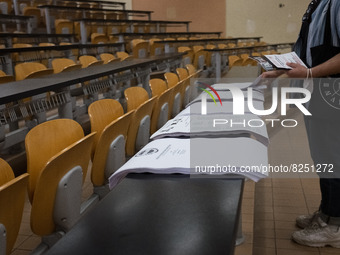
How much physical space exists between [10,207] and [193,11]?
12080 millimetres

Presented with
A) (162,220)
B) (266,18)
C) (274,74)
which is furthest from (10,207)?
(266,18)

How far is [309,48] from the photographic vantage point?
161 cm

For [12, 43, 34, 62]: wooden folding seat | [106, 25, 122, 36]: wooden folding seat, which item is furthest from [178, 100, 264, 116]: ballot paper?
[106, 25, 122, 36]: wooden folding seat

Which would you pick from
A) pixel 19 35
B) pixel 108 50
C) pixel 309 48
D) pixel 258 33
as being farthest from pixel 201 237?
pixel 258 33

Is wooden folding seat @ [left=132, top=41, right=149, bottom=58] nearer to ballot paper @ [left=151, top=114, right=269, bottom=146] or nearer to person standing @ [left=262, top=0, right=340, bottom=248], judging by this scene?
person standing @ [left=262, top=0, right=340, bottom=248]

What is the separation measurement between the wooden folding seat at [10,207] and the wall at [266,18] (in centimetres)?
1142

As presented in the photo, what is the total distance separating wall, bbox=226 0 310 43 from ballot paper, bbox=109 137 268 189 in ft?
36.6

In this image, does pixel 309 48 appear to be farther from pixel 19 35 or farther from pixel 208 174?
pixel 19 35

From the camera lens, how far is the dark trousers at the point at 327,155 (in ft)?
5.44

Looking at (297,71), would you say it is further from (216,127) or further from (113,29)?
(113,29)

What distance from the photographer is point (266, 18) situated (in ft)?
37.9

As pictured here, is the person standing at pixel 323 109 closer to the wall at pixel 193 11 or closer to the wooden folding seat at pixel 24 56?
the wooden folding seat at pixel 24 56

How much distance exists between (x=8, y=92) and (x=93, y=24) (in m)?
6.89

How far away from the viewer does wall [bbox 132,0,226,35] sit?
12.1 meters
